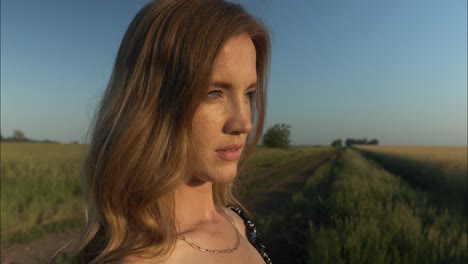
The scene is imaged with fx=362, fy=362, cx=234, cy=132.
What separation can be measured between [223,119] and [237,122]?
0.15 ft

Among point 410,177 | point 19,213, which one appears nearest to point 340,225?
point 19,213

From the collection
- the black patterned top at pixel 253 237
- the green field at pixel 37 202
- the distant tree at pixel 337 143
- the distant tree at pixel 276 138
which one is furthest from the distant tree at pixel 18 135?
the distant tree at pixel 337 143

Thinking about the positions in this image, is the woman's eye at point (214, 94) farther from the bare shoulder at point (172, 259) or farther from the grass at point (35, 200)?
the grass at point (35, 200)

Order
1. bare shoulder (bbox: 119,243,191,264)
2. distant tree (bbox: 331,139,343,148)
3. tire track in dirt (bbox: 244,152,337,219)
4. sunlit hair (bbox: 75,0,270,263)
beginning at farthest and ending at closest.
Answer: distant tree (bbox: 331,139,343,148) → tire track in dirt (bbox: 244,152,337,219) → sunlit hair (bbox: 75,0,270,263) → bare shoulder (bbox: 119,243,191,264)

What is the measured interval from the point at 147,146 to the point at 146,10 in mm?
483

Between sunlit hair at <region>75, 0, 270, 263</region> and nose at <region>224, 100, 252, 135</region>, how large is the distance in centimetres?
12

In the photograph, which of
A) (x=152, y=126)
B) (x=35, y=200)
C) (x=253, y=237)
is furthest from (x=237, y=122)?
(x=35, y=200)

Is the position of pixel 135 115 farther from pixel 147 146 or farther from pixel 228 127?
pixel 228 127

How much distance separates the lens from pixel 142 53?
3.74ft

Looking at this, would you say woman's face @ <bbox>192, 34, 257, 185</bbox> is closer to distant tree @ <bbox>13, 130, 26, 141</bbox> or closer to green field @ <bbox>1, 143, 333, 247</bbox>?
green field @ <bbox>1, 143, 333, 247</bbox>

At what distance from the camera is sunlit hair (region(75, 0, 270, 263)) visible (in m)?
1.10

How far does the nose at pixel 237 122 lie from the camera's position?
1173 mm

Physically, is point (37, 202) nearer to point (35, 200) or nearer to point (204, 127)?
point (35, 200)

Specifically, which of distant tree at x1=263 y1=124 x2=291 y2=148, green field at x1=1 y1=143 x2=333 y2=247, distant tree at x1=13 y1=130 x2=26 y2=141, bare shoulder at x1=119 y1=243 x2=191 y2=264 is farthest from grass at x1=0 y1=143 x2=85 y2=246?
distant tree at x1=13 y1=130 x2=26 y2=141
